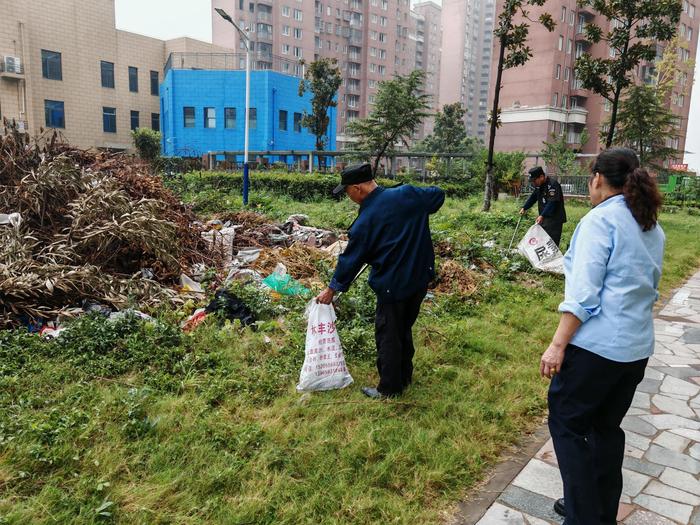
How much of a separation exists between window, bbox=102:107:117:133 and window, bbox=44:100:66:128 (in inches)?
122

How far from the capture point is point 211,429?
134 inches

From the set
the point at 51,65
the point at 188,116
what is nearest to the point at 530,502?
the point at 188,116

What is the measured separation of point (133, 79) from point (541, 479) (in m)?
48.6

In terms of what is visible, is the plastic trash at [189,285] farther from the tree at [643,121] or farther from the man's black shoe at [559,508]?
the tree at [643,121]

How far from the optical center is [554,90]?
153 ft

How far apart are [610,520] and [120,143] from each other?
157 ft

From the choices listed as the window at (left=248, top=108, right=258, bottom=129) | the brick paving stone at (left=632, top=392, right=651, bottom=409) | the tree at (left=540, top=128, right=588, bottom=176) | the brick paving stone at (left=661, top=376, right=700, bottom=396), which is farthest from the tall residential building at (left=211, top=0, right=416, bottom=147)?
the brick paving stone at (left=632, top=392, right=651, bottom=409)

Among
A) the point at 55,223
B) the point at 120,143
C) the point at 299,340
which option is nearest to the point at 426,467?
the point at 299,340

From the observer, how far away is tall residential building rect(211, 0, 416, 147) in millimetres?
68188

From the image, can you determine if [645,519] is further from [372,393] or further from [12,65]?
[12,65]

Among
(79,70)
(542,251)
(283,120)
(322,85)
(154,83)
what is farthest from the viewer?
(154,83)

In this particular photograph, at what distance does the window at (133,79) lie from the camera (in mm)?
44594

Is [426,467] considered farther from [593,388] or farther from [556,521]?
[593,388]

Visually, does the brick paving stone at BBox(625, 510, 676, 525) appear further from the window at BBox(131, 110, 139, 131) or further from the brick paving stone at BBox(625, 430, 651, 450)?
the window at BBox(131, 110, 139, 131)
